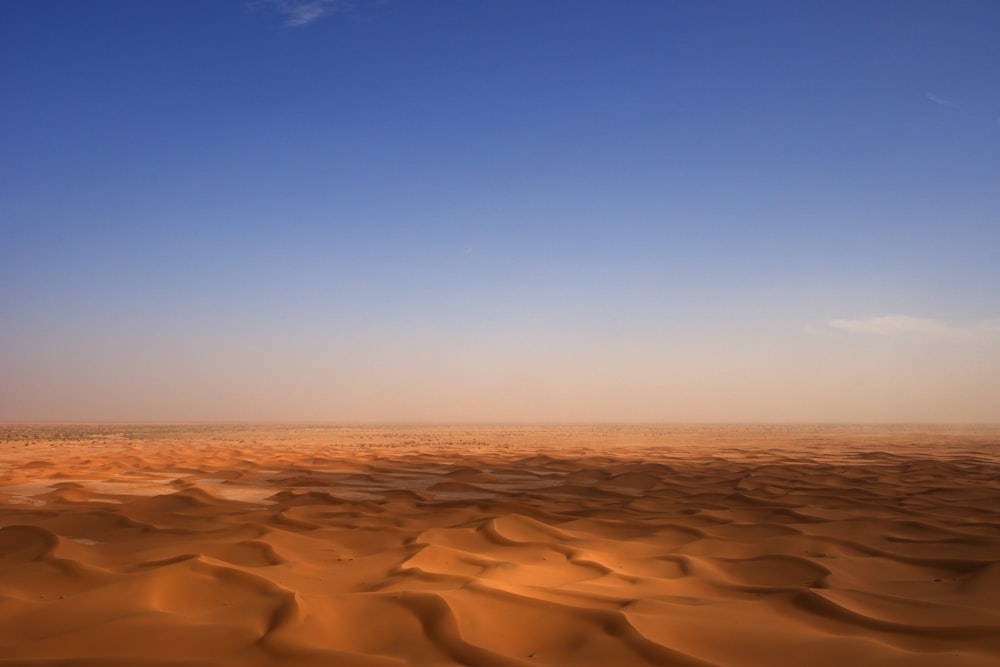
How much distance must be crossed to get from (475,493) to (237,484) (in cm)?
409

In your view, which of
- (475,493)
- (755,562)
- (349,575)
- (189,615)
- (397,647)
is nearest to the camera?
(397,647)

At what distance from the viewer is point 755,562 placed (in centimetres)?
480

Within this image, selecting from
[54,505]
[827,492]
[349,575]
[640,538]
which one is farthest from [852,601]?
[54,505]

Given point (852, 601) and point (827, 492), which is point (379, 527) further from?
point (827, 492)

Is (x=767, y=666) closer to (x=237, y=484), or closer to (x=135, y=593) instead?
(x=135, y=593)

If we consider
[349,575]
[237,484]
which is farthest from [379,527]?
[237,484]

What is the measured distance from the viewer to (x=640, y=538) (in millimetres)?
5902

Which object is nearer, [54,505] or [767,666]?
[767,666]

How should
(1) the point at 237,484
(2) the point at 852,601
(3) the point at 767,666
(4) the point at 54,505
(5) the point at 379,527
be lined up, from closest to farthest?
(3) the point at 767,666
(2) the point at 852,601
(5) the point at 379,527
(4) the point at 54,505
(1) the point at 237,484

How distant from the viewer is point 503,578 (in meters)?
4.20

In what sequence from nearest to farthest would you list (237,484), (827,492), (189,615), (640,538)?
(189,615)
(640,538)
(827,492)
(237,484)

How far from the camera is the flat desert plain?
2914mm

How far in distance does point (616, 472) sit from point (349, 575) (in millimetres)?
8536

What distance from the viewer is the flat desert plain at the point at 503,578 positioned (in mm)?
2914
